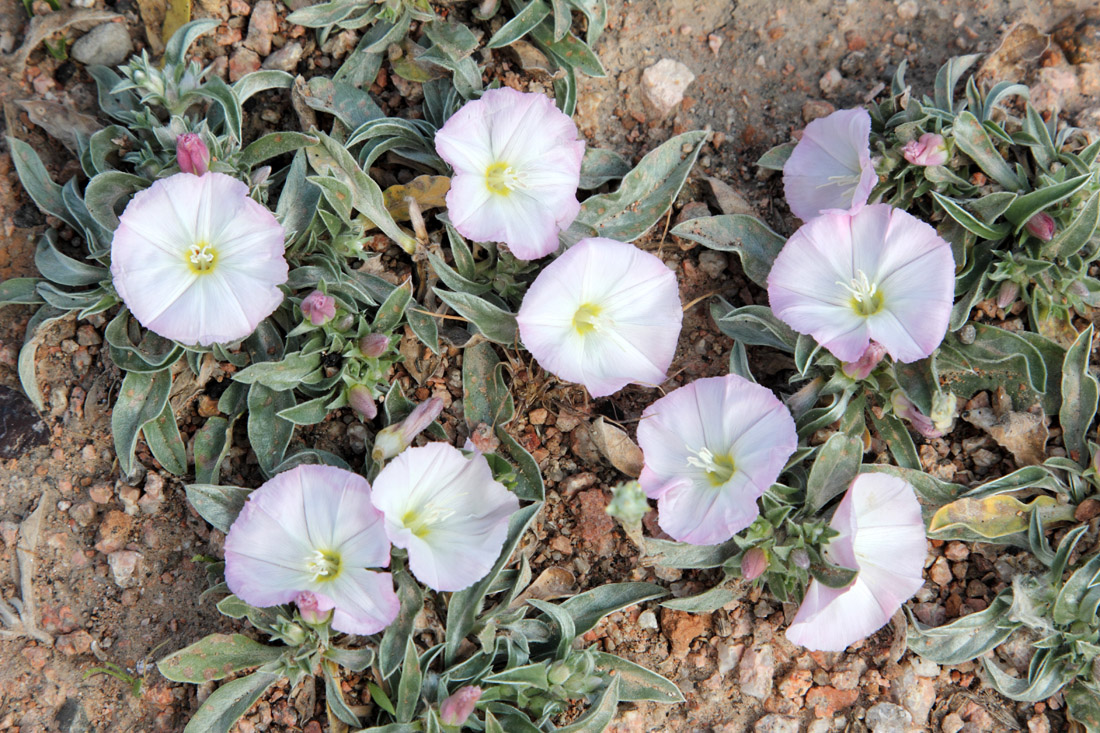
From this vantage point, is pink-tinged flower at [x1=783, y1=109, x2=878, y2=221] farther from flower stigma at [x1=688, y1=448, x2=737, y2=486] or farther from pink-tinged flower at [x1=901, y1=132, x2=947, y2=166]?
flower stigma at [x1=688, y1=448, x2=737, y2=486]

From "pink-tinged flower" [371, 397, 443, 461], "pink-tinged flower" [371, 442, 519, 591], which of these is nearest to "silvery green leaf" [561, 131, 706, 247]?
"pink-tinged flower" [371, 397, 443, 461]

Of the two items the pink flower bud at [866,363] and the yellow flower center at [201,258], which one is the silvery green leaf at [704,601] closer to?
the pink flower bud at [866,363]

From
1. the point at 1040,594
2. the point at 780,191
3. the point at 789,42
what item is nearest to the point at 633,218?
the point at 780,191

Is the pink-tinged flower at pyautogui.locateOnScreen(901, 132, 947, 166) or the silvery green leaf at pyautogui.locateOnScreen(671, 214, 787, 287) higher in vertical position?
the pink-tinged flower at pyautogui.locateOnScreen(901, 132, 947, 166)

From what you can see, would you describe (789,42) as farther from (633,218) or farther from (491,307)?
(491,307)

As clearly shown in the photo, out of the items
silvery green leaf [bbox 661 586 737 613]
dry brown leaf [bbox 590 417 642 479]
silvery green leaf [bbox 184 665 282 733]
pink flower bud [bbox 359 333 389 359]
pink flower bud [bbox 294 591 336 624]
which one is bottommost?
silvery green leaf [bbox 184 665 282 733]

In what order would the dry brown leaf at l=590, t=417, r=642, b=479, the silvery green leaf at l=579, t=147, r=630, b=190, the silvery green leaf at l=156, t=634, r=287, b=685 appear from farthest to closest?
the silvery green leaf at l=579, t=147, r=630, b=190
the dry brown leaf at l=590, t=417, r=642, b=479
the silvery green leaf at l=156, t=634, r=287, b=685

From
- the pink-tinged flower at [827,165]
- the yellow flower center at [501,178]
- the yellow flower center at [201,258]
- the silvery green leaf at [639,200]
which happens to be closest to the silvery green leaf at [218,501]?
the yellow flower center at [201,258]
